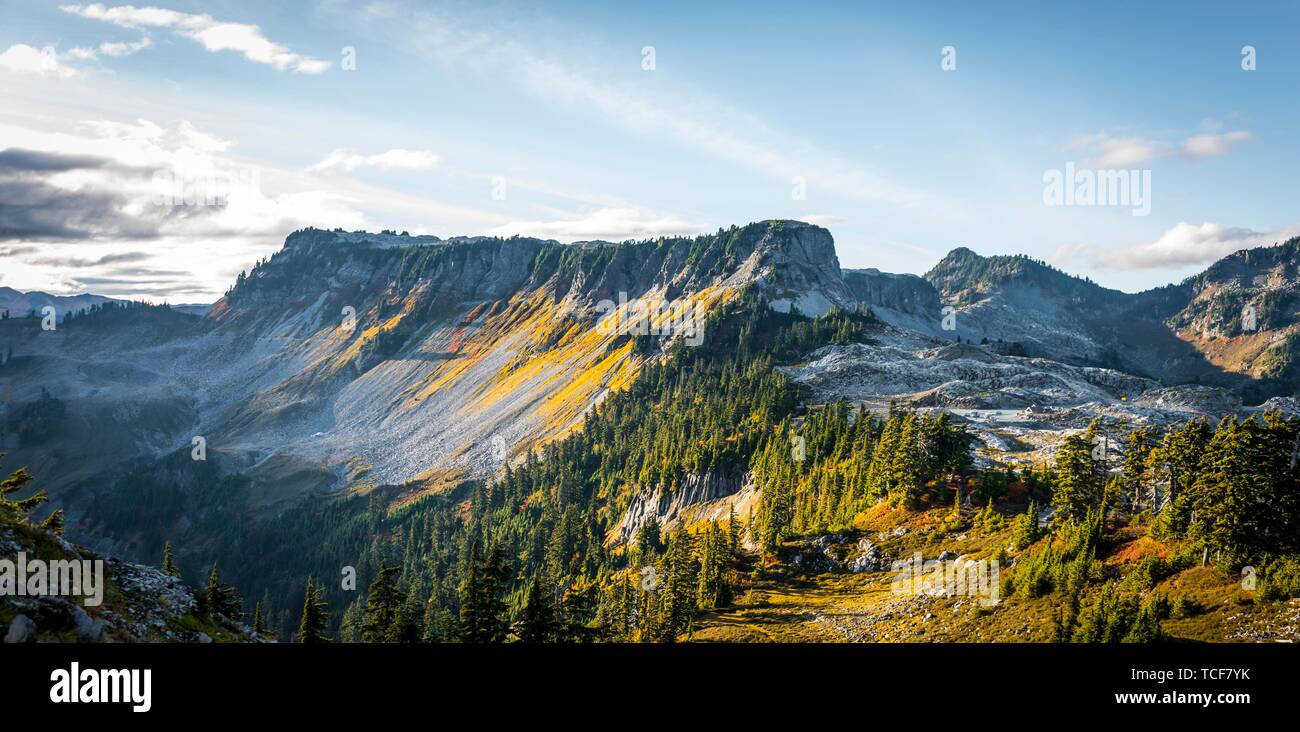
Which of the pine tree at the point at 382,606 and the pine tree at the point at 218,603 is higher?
the pine tree at the point at 218,603

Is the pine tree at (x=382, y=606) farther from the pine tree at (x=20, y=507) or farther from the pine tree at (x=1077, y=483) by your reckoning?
the pine tree at (x=1077, y=483)

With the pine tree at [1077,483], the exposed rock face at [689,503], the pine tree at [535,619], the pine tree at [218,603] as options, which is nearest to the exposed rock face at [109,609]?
the pine tree at [218,603]

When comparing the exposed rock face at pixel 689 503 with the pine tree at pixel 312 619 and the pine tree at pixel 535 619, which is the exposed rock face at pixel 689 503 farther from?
the pine tree at pixel 312 619

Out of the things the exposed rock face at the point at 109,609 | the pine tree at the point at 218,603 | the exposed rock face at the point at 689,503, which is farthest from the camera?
the exposed rock face at the point at 689,503

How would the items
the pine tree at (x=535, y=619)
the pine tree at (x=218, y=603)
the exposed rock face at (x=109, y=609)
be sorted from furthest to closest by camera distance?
the pine tree at (x=535, y=619) → the pine tree at (x=218, y=603) → the exposed rock face at (x=109, y=609)

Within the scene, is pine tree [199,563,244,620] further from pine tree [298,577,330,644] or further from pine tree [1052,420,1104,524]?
pine tree [1052,420,1104,524]

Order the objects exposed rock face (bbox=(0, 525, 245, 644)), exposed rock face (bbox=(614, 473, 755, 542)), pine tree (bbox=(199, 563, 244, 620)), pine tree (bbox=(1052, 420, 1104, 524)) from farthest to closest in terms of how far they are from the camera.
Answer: exposed rock face (bbox=(614, 473, 755, 542)) < pine tree (bbox=(1052, 420, 1104, 524)) < pine tree (bbox=(199, 563, 244, 620)) < exposed rock face (bbox=(0, 525, 245, 644))

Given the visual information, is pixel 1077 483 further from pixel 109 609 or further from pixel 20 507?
pixel 20 507

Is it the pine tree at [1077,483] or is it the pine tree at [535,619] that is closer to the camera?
the pine tree at [535,619]

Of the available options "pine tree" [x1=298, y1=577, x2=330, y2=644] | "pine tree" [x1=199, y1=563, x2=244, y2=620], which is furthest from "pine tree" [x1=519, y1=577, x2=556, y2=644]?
"pine tree" [x1=199, y1=563, x2=244, y2=620]

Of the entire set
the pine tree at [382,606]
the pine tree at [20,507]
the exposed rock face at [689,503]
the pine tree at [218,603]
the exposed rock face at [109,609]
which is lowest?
the exposed rock face at [689,503]

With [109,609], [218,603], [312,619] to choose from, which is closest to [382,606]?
[312,619]
